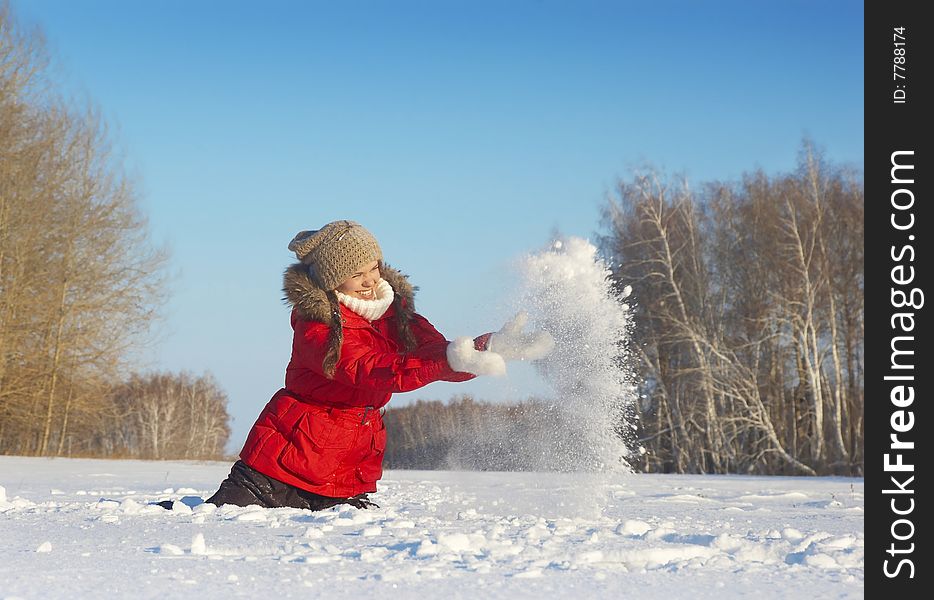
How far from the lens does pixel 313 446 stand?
3.71m

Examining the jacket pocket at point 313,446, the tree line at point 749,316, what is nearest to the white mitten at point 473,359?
the jacket pocket at point 313,446

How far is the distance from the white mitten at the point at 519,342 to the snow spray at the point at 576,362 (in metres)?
0.34

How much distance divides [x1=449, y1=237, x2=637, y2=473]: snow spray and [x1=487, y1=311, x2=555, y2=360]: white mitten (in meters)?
0.34

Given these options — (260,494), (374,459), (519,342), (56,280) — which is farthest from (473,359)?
(56,280)

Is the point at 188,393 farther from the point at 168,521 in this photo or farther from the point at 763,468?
the point at 168,521

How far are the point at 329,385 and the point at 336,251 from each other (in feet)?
1.78

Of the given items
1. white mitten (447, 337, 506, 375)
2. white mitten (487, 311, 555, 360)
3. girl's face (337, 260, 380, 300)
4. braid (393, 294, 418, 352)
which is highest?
girl's face (337, 260, 380, 300)

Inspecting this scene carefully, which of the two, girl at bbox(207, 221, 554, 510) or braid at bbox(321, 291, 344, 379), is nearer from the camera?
braid at bbox(321, 291, 344, 379)

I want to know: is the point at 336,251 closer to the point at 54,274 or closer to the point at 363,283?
the point at 363,283

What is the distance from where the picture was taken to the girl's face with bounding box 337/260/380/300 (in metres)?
3.78

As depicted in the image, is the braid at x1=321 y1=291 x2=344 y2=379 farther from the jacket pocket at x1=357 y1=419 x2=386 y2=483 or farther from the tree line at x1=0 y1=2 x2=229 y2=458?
the tree line at x1=0 y1=2 x2=229 y2=458

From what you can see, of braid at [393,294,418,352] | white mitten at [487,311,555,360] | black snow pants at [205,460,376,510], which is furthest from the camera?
braid at [393,294,418,352]

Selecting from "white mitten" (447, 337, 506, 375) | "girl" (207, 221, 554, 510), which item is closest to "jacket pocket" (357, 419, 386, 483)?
"girl" (207, 221, 554, 510)

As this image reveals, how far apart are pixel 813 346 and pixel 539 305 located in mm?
16287
